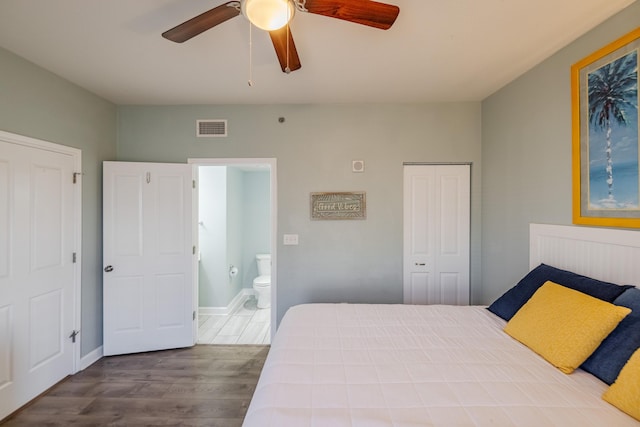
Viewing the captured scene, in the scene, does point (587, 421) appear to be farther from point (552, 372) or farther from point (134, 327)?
point (134, 327)

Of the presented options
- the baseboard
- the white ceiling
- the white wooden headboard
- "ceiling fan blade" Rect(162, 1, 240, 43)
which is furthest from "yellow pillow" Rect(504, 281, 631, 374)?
the baseboard

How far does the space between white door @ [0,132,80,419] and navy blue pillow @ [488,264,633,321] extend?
347 cm

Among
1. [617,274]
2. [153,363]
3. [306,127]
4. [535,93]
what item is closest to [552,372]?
[617,274]

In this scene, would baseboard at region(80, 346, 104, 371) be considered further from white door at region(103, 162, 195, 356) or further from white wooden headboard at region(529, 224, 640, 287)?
white wooden headboard at region(529, 224, 640, 287)

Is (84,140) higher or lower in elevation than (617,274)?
higher

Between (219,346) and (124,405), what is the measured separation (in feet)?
3.25

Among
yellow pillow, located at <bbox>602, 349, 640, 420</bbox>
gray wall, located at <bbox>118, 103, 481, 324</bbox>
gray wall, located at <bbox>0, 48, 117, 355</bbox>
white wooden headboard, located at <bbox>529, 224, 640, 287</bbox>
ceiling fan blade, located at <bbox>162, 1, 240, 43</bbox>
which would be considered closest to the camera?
yellow pillow, located at <bbox>602, 349, 640, 420</bbox>

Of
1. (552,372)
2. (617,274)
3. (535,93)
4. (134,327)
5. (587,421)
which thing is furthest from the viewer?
(134,327)

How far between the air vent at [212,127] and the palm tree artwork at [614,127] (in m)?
3.02

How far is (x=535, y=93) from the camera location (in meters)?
2.22

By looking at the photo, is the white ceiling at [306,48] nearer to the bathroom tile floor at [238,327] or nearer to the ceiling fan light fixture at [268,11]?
the ceiling fan light fixture at [268,11]

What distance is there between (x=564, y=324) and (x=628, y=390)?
0.38 m

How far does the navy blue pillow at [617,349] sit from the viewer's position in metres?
1.18

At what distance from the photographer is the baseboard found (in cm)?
Result: 257
